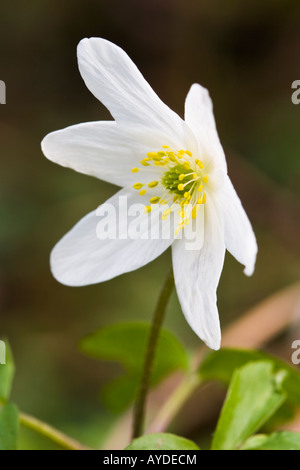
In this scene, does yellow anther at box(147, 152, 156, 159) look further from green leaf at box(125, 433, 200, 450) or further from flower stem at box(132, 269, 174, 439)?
green leaf at box(125, 433, 200, 450)

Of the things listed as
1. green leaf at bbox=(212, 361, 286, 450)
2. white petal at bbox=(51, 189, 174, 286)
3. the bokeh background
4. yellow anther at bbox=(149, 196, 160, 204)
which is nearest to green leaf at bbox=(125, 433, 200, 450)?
green leaf at bbox=(212, 361, 286, 450)

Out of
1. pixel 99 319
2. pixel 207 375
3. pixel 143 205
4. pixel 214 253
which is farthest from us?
pixel 99 319

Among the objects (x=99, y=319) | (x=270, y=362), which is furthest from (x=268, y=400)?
(x=99, y=319)

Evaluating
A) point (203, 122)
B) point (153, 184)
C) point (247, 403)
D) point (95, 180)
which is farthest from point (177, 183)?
point (95, 180)

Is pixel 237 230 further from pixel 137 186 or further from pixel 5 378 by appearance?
pixel 5 378

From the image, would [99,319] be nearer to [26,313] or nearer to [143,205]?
[26,313]

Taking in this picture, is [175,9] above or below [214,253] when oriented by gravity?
above

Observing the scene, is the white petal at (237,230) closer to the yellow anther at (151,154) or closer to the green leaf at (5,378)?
the yellow anther at (151,154)

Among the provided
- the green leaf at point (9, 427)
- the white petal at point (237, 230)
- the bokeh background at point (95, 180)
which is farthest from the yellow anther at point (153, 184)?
the bokeh background at point (95, 180)
